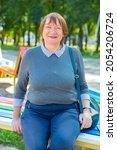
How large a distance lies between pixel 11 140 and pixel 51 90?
1825 millimetres

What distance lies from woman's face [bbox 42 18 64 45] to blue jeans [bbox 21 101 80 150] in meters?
0.53

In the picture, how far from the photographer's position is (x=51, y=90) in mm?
3555

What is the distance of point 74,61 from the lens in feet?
12.0

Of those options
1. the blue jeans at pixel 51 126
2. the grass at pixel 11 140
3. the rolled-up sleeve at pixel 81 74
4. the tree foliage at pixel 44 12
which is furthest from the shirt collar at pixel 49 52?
the tree foliage at pixel 44 12

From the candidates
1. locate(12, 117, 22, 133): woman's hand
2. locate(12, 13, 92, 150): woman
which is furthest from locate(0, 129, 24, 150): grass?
locate(12, 13, 92, 150): woman

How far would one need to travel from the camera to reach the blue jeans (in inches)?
133

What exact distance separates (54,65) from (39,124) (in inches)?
19.4

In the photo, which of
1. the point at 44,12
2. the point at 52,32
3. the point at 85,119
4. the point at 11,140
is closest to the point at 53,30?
the point at 52,32

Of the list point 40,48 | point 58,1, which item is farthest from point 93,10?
point 40,48

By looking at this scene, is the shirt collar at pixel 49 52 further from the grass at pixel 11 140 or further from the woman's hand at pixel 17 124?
the grass at pixel 11 140

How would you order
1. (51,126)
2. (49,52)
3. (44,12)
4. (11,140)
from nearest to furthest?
(51,126) → (49,52) → (11,140) → (44,12)

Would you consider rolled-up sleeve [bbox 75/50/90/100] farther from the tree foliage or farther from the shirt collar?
the tree foliage

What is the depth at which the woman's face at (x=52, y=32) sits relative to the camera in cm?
361

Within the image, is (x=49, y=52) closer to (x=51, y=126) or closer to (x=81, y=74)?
(x=81, y=74)
